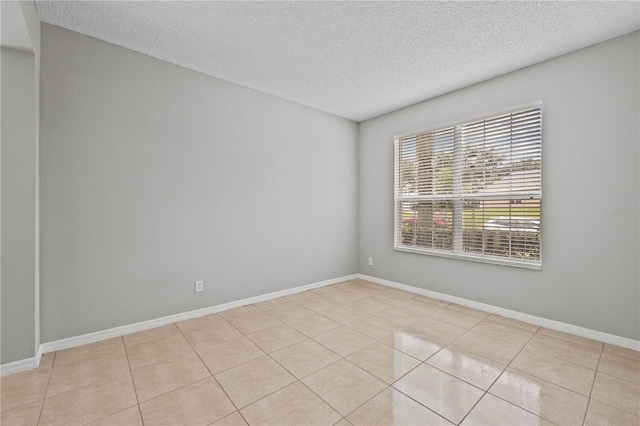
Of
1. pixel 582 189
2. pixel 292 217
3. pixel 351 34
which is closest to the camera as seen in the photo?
pixel 351 34

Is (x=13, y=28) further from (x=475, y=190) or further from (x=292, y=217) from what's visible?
(x=475, y=190)

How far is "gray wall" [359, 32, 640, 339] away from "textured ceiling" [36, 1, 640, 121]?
20cm

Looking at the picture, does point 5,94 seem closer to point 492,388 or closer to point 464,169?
point 492,388

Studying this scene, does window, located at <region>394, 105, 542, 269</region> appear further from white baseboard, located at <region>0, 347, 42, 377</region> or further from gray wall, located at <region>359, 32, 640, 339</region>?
white baseboard, located at <region>0, 347, 42, 377</region>

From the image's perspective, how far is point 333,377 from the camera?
2.02 metres

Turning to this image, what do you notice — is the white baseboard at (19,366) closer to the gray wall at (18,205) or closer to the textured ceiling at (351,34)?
Result: the gray wall at (18,205)

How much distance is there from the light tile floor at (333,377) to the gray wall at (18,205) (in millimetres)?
329

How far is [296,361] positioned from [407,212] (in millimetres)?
A: 2826

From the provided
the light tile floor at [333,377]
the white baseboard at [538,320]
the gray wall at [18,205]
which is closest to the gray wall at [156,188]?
the gray wall at [18,205]

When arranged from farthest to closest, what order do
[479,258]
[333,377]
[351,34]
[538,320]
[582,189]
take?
[479,258]
[538,320]
[582,189]
[351,34]
[333,377]

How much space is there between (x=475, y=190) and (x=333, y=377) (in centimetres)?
277

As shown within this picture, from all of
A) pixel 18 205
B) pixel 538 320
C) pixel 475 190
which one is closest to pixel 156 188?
pixel 18 205

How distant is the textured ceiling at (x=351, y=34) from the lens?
218cm

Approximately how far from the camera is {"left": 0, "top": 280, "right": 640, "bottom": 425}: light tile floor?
1.65m
